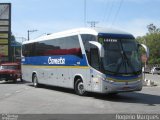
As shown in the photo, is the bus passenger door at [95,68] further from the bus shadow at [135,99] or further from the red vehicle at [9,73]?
the red vehicle at [9,73]

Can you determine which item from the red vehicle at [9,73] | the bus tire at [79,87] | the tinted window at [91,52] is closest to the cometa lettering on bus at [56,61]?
the bus tire at [79,87]

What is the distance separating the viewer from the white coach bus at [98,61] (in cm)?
1823

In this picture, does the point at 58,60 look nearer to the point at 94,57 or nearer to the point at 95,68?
the point at 94,57

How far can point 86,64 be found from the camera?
19.5 meters

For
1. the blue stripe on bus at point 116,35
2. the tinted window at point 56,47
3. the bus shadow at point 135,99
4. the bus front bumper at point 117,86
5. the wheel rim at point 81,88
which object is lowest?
the bus shadow at point 135,99

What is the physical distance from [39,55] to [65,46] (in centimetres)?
506

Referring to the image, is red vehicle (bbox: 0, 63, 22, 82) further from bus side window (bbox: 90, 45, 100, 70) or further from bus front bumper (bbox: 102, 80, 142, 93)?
bus front bumper (bbox: 102, 80, 142, 93)

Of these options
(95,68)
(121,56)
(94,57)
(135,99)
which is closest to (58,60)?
(94,57)

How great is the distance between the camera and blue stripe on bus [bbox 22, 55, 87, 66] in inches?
802

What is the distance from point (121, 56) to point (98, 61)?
1091mm

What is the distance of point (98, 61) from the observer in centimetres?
1847

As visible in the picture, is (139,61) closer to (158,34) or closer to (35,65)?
(35,65)

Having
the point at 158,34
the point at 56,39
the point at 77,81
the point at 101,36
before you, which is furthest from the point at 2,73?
the point at 158,34

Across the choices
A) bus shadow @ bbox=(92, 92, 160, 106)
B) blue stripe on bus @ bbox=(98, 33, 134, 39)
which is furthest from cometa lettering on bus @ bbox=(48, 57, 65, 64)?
blue stripe on bus @ bbox=(98, 33, 134, 39)
